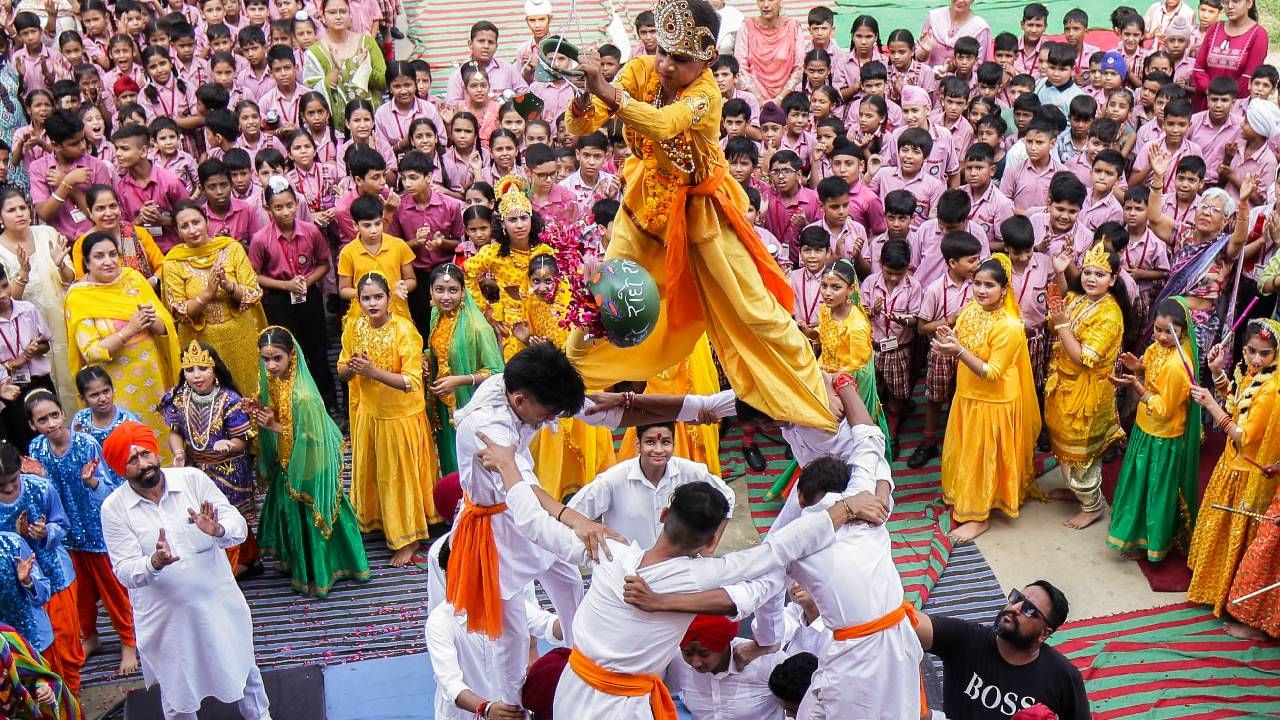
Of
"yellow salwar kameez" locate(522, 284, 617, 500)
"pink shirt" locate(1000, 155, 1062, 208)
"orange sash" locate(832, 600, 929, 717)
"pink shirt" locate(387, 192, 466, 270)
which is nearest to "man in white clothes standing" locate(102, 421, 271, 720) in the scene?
"yellow salwar kameez" locate(522, 284, 617, 500)

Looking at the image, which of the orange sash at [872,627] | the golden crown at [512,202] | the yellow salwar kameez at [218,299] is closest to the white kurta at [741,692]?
the orange sash at [872,627]

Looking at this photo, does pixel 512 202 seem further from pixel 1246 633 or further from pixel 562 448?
pixel 1246 633

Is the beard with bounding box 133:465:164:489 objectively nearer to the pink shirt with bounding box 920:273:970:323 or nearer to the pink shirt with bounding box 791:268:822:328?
the pink shirt with bounding box 791:268:822:328

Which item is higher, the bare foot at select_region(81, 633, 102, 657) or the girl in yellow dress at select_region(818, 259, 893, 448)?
the girl in yellow dress at select_region(818, 259, 893, 448)

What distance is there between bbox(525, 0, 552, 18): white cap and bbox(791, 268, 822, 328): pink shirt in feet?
11.2

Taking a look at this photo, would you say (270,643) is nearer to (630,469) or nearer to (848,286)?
(630,469)

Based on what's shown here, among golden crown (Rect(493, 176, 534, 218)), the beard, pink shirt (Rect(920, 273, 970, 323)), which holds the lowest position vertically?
the beard

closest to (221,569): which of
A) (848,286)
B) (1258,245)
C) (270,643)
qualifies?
(270,643)

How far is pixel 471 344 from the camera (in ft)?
22.4

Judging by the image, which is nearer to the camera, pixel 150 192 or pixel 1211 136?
pixel 150 192

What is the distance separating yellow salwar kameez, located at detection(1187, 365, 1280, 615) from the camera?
5.95 metres

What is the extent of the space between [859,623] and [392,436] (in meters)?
2.99

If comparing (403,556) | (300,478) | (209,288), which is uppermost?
(209,288)

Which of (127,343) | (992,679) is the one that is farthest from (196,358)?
(992,679)
